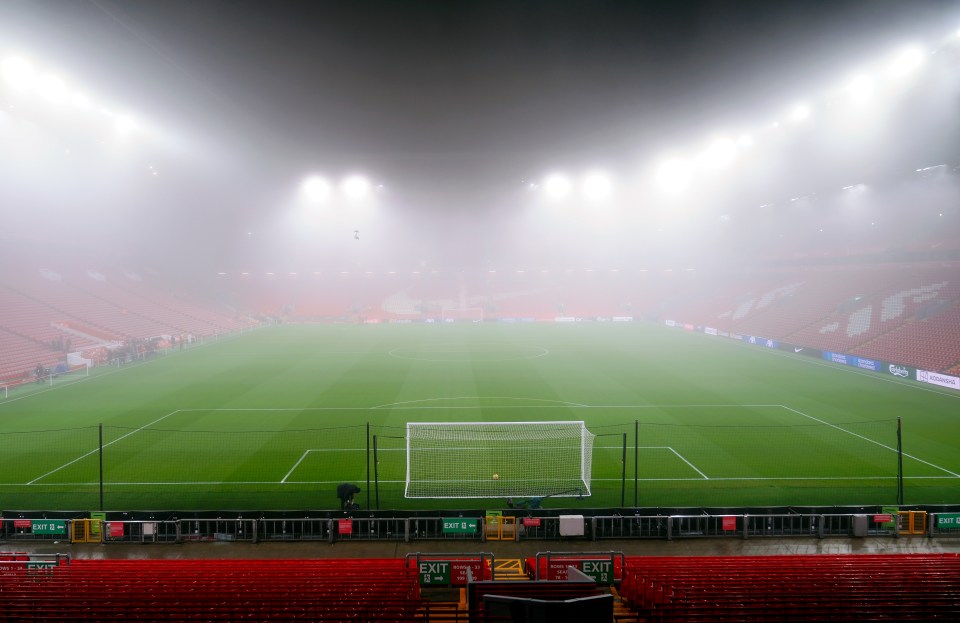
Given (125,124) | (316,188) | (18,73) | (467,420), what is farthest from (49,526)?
(316,188)

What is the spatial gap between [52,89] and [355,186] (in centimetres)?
3567

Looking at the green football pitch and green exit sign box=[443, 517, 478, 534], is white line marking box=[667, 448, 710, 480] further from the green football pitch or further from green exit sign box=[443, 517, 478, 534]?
green exit sign box=[443, 517, 478, 534]

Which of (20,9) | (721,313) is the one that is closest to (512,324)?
(721,313)

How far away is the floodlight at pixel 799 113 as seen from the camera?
145 feet

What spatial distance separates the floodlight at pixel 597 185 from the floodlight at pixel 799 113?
85.3 ft

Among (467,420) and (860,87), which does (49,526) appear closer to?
(467,420)

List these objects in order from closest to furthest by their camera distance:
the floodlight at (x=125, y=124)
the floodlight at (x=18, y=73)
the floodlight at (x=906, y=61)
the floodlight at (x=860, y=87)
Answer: the floodlight at (x=18, y=73)
the floodlight at (x=906, y=61)
the floodlight at (x=860, y=87)
the floodlight at (x=125, y=124)

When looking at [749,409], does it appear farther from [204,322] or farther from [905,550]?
[204,322]

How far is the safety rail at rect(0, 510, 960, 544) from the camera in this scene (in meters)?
10.9

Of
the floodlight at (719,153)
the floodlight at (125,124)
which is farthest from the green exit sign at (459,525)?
the floodlight at (719,153)

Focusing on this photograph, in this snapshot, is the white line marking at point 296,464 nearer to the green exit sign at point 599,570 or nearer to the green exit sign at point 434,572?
the green exit sign at point 434,572

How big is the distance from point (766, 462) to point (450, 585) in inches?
447

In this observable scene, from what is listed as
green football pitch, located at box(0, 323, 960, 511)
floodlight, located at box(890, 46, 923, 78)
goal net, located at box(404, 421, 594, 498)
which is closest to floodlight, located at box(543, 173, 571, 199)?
floodlight, located at box(890, 46, 923, 78)

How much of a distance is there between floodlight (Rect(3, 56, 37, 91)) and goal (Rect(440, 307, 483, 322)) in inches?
1805
